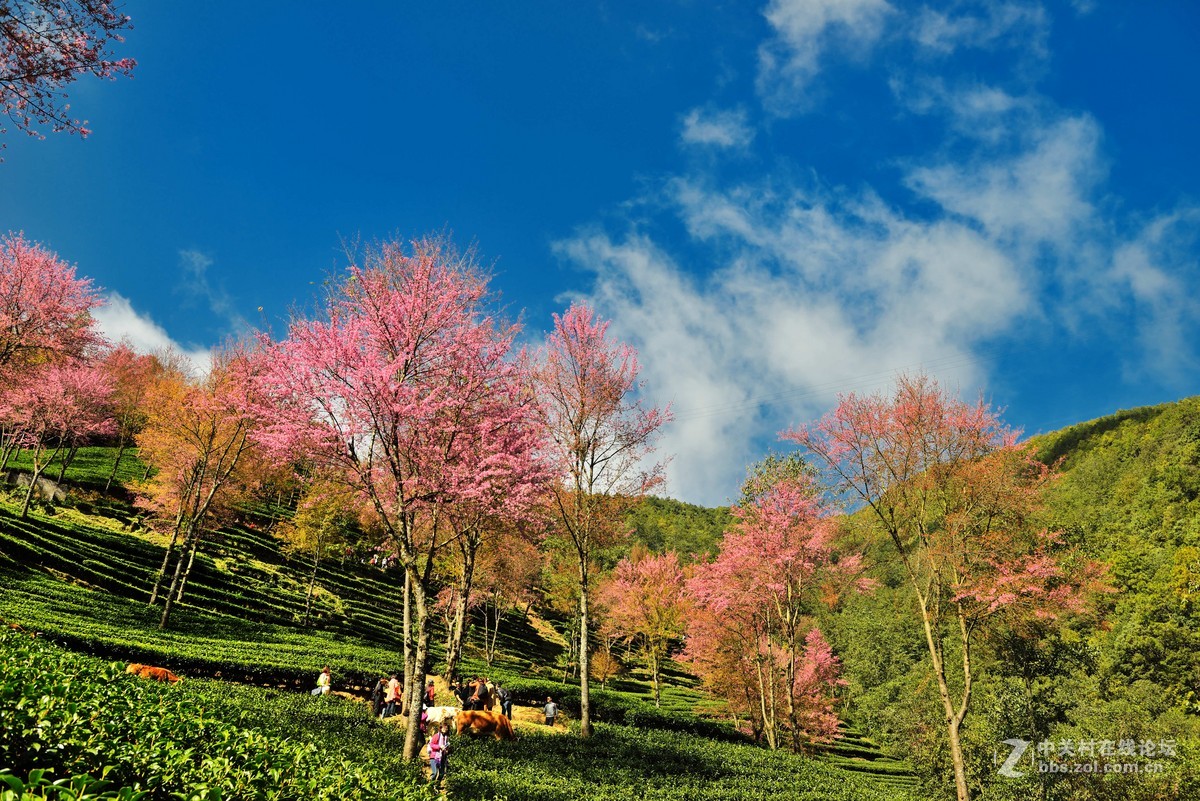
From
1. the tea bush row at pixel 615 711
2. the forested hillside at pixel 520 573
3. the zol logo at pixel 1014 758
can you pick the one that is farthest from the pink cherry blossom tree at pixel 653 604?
the zol logo at pixel 1014 758

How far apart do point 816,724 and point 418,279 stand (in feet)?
120

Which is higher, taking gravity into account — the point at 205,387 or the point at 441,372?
the point at 205,387

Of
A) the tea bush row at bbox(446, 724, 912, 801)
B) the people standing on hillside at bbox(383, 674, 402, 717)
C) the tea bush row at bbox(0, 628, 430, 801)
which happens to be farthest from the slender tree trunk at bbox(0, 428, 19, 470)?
the tea bush row at bbox(0, 628, 430, 801)

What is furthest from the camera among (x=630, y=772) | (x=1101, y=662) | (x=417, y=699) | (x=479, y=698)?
(x=1101, y=662)

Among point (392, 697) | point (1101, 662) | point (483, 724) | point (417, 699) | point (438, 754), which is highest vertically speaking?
point (1101, 662)

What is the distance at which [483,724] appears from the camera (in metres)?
14.9

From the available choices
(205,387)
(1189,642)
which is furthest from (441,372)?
(1189,642)

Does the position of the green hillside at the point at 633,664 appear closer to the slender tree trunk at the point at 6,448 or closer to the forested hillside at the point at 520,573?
the forested hillside at the point at 520,573

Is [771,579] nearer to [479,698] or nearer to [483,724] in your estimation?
[479,698]

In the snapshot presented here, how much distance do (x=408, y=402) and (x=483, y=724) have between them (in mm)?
9388

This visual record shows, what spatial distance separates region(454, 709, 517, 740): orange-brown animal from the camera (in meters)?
14.8

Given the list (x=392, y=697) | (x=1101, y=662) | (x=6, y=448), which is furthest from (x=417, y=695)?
(x=1101, y=662)

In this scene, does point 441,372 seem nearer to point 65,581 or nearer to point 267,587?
Answer: point 65,581

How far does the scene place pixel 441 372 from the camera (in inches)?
468
